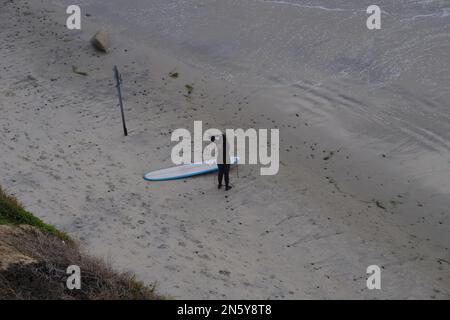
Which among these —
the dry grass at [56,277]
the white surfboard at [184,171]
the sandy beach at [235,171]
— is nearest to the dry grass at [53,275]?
the dry grass at [56,277]

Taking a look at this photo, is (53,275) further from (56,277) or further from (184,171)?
(184,171)

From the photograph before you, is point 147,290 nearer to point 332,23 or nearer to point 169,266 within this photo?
point 169,266

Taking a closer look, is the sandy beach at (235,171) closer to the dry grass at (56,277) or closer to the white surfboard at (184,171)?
the white surfboard at (184,171)

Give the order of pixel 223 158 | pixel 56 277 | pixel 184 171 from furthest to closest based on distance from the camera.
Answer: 1. pixel 184 171
2. pixel 223 158
3. pixel 56 277

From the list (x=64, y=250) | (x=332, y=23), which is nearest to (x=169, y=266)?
(x=64, y=250)

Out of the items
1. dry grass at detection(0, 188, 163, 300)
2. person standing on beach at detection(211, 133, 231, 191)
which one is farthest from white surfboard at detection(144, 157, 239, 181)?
dry grass at detection(0, 188, 163, 300)

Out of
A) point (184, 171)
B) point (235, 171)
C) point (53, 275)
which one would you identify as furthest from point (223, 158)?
point (53, 275)

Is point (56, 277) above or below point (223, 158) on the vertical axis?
below

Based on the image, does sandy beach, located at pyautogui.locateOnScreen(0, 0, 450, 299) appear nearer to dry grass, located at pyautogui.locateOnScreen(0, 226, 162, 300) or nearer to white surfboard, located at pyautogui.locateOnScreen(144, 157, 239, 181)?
white surfboard, located at pyautogui.locateOnScreen(144, 157, 239, 181)
